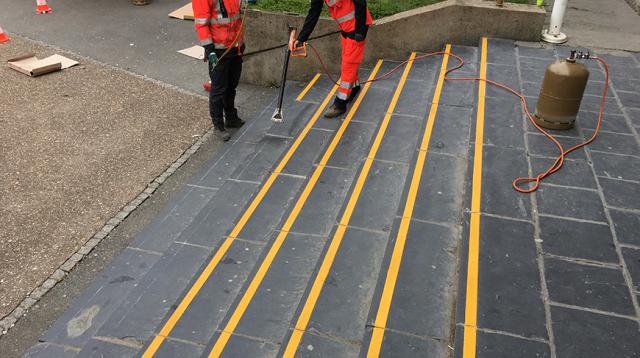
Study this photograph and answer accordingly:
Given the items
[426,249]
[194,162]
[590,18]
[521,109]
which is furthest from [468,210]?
[590,18]

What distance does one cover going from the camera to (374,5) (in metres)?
8.29

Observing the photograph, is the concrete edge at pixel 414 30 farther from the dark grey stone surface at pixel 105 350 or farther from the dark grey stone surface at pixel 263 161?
the dark grey stone surface at pixel 105 350

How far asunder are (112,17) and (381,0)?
22.4 ft

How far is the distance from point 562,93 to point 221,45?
13.2 ft

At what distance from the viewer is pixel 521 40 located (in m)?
7.66

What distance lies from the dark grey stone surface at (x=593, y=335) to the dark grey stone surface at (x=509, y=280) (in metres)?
0.12

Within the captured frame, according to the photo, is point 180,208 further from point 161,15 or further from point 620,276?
point 161,15

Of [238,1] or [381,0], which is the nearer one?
[238,1]

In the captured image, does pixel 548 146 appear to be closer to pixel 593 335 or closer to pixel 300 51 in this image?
pixel 593 335

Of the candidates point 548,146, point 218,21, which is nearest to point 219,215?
point 218,21

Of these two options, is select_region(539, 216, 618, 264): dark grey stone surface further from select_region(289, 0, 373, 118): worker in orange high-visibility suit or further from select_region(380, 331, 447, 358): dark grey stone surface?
select_region(289, 0, 373, 118): worker in orange high-visibility suit

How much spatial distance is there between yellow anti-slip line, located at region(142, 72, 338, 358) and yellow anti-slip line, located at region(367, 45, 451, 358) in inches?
60.9

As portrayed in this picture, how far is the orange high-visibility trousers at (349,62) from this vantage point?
6410 millimetres

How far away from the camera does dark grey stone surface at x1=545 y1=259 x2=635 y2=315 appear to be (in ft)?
11.4
